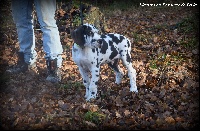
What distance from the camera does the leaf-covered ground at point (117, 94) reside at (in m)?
4.41

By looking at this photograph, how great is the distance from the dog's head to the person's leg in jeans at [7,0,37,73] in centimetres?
240

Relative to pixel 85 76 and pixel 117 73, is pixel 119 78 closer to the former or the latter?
pixel 117 73

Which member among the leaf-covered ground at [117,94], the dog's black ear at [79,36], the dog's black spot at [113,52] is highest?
the dog's black ear at [79,36]

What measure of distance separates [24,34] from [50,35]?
1067mm

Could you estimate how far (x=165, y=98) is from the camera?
17.8 feet

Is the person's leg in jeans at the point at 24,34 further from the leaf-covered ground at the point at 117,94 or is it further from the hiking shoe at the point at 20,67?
the leaf-covered ground at the point at 117,94

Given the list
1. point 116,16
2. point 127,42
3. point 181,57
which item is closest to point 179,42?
point 181,57

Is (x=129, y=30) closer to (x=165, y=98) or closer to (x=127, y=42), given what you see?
(x=127, y=42)

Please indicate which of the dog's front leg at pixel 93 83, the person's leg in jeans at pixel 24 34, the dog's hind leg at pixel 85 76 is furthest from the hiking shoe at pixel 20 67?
the dog's front leg at pixel 93 83

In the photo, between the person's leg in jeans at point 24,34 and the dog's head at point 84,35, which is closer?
the dog's head at point 84,35

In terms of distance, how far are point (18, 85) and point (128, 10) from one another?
42.0 ft

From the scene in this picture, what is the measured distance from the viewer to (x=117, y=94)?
5883 mm

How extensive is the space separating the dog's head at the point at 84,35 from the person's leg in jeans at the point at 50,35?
1.39 m

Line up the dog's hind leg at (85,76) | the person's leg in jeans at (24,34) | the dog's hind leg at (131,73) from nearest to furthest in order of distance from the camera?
the dog's hind leg at (85,76) → the dog's hind leg at (131,73) → the person's leg in jeans at (24,34)
